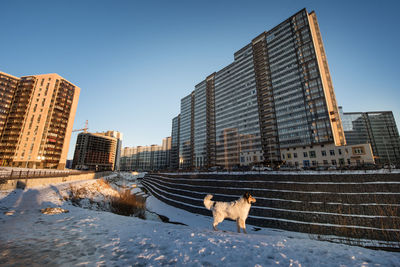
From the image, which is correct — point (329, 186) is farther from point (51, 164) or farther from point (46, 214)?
point (51, 164)

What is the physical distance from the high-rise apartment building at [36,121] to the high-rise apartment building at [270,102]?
8057 cm

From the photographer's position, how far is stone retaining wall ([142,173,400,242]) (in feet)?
54.3

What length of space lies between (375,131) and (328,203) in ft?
542

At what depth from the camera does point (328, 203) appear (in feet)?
62.2

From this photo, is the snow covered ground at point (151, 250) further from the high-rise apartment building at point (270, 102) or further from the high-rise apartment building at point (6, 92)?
the high-rise apartment building at point (6, 92)

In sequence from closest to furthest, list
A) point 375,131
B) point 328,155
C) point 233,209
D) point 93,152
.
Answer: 1. point 233,209
2. point 328,155
3. point 375,131
4. point 93,152

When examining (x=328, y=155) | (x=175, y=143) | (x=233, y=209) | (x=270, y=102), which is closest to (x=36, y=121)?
(x=175, y=143)

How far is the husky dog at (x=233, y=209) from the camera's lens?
9.39 meters

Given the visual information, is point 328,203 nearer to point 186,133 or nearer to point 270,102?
point 270,102

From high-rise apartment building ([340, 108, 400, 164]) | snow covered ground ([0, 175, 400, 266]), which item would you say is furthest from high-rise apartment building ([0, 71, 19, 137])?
high-rise apartment building ([340, 108, 400, 164])

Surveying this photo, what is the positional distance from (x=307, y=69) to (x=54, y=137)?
123 meters

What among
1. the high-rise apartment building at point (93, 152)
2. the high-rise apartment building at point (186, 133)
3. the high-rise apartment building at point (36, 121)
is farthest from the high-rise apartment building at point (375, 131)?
the high-rise apartment building at point (93, 152)

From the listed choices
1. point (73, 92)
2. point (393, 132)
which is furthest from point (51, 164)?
point (393, 132)

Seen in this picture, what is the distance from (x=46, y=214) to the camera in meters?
10.3
